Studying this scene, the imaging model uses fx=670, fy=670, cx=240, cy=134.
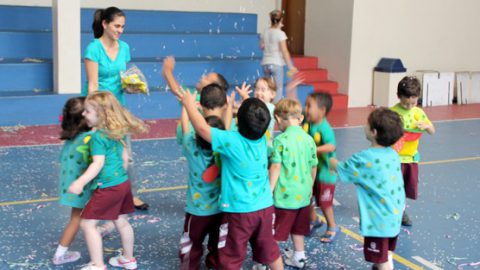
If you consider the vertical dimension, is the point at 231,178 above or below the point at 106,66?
below

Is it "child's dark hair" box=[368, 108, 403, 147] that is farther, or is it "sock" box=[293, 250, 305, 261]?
"sock" box=[293, 250, 305, 261]

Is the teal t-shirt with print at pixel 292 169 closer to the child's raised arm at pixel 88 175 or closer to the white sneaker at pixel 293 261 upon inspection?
the white sneaker at pixel 293 261

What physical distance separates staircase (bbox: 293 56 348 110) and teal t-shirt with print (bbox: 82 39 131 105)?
641 cm

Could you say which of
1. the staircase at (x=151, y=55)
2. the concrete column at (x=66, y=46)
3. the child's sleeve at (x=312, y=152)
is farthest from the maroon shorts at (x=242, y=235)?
the concrete column at (x=66, y=46)

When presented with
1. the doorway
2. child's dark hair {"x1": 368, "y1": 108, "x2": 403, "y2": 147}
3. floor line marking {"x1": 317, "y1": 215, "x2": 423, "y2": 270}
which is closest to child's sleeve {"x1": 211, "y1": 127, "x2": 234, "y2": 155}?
child's dark hair {"x1": 368, "y1": 108, "x2": 403, "y2": 147}

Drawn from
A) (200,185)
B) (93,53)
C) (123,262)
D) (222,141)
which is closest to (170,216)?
(123,262)

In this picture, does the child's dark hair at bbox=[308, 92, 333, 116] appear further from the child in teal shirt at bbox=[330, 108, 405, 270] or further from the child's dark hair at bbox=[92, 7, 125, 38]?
the child's dark hair at bbox=[92, 7, 125, 38]

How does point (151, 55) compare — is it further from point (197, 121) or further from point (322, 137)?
point (197, 121)

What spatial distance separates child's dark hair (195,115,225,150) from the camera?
12.0 ft

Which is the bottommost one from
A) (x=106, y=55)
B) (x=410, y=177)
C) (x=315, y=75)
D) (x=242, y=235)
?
(x=242, y=235)

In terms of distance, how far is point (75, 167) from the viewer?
3971mm

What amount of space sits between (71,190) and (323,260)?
1713 millimetres

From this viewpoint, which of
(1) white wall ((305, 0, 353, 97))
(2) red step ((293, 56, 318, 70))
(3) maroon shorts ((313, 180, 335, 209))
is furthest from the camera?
(2) red step ((293, 56, 318, 70))

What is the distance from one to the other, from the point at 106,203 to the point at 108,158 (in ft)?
0.85
